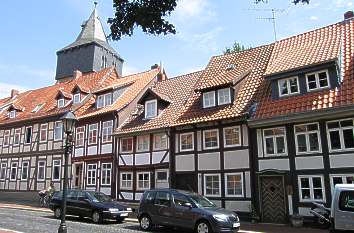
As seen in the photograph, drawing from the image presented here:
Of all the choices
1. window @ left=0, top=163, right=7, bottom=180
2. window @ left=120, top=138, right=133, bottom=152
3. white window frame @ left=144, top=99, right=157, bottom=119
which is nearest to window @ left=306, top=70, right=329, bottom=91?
white window frame @ left=144, top=99, right=157, bottom=119

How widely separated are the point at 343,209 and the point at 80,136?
74.5 feet

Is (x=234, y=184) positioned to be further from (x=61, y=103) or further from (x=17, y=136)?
(x=17, y=136)

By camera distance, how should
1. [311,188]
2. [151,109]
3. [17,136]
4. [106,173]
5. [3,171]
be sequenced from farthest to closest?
[3,171], [17,136], [106,173], [151,109], [311,188]

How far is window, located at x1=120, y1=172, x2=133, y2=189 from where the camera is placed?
2569cm

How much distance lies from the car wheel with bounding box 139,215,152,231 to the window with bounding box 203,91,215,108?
28.4 ft

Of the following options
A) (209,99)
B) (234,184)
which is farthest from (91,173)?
(234,184)

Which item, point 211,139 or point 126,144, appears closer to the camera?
point 211,139

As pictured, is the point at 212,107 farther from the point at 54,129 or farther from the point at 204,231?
the point at 54,129

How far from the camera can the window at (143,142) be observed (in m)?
25.2

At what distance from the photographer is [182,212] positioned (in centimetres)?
1494

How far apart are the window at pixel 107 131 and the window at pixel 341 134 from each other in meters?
15.3

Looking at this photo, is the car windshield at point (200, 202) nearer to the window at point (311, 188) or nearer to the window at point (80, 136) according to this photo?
the window at point (311, 188)

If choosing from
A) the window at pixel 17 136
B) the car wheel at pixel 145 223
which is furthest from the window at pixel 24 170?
the car wheel at pixel 145 223

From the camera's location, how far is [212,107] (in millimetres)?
22516
